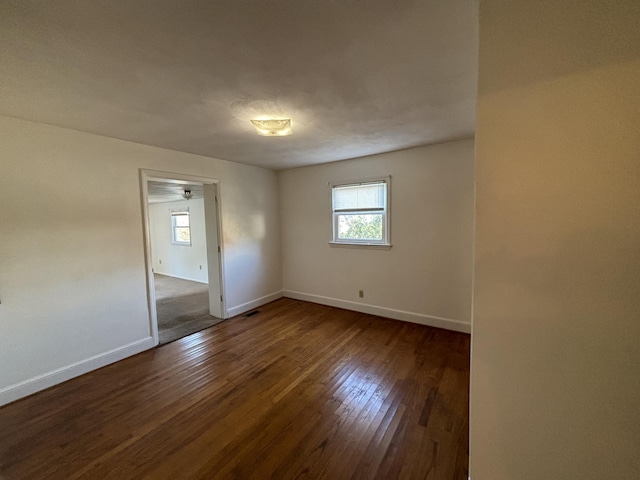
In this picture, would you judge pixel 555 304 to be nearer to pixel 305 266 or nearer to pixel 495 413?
pixel 495 413

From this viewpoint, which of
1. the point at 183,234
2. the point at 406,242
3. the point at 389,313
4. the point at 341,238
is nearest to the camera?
the point at 406,242

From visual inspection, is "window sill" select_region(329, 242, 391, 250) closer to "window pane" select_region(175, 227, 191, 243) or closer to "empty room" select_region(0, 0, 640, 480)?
"empty room" select_region(0, 0, 640, 480)

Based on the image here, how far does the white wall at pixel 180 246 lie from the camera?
6641 mm

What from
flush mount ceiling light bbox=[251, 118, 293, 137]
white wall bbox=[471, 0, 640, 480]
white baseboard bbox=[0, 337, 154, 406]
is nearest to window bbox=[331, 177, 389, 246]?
flush mount ceiling light bbox=[251, 118, 293, 137]

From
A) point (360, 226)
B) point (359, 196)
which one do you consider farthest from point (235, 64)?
point (360, 226)

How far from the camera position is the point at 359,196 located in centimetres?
394

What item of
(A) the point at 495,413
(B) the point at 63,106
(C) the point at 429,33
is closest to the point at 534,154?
(C) the point at 429,33

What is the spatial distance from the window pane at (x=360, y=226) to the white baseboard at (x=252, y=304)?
1.74m

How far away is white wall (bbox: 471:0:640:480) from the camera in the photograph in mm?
871

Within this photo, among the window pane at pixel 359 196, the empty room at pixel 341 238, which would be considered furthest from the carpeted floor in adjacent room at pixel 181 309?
the window pane at pixel 359 196

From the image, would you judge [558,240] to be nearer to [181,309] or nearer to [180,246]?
[181,309]

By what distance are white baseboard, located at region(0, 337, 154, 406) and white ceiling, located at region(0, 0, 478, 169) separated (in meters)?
2.31

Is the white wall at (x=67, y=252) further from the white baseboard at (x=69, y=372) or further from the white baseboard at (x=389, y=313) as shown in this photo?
the white baseboard at (x=389, y=313)

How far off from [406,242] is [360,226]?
78 centimetres
